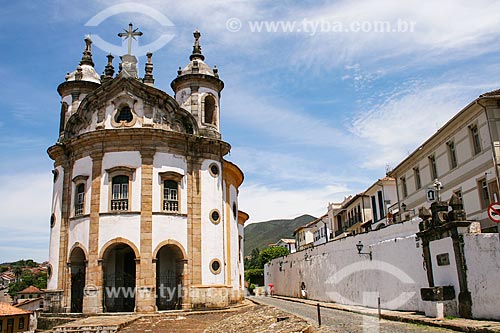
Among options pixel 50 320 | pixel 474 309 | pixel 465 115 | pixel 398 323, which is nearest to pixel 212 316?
pixel 50 320

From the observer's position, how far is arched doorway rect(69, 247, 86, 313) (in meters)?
23.4

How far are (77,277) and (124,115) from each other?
28.1 ft

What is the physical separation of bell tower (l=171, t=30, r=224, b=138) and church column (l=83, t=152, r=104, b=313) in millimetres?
5780

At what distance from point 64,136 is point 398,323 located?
1929cm

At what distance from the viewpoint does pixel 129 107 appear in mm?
24219

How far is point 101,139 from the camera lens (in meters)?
23.4

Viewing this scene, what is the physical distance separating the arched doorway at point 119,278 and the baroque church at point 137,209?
0.17 ft

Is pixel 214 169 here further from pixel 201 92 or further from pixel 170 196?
pixel 201 92

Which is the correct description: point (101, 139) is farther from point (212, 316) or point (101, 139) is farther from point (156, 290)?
point (212, 316)

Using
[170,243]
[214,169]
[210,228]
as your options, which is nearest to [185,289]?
[170,243]

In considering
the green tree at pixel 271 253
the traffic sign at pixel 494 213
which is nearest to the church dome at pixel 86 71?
the traffic sign at pixel 494 213

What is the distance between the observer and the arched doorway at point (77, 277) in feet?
76.6

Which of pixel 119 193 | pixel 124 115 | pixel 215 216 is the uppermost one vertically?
pixel 124 115

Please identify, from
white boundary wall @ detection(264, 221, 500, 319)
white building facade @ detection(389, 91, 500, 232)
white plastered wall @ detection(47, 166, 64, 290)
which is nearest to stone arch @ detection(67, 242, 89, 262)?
A: white plastered wall @ detection(47, 166, 64, 290)
